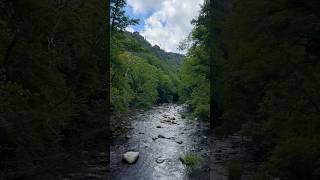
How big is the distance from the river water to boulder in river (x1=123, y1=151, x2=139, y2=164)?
0.27m

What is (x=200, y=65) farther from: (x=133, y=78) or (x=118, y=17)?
(x=133, y=78)

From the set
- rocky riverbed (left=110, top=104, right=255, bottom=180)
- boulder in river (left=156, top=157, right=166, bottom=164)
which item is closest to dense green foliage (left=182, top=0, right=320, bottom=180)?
rocky riverbed (left=110, top=104, right=255, bottom=180)

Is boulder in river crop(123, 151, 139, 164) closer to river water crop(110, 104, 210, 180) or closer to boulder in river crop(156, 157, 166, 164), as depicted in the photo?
river water crop(110, 104, 210, 180)

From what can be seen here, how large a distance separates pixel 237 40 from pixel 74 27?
25.3 feet

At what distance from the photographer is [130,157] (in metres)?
26.2

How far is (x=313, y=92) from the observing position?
12891 mm

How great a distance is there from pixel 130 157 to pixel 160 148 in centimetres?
431

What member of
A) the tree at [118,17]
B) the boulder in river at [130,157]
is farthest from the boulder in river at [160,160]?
the tree at [118,17]

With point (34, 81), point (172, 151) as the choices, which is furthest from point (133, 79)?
point (34, 81)

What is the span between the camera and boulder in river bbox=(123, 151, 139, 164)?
2573 centimetres

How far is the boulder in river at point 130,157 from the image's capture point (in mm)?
25730

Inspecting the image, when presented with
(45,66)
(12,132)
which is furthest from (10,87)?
(45,66)

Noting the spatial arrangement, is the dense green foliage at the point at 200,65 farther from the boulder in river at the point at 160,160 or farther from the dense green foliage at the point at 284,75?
the dense green foliage at the point at 284,75

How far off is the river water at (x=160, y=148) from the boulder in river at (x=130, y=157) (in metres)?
0.27
